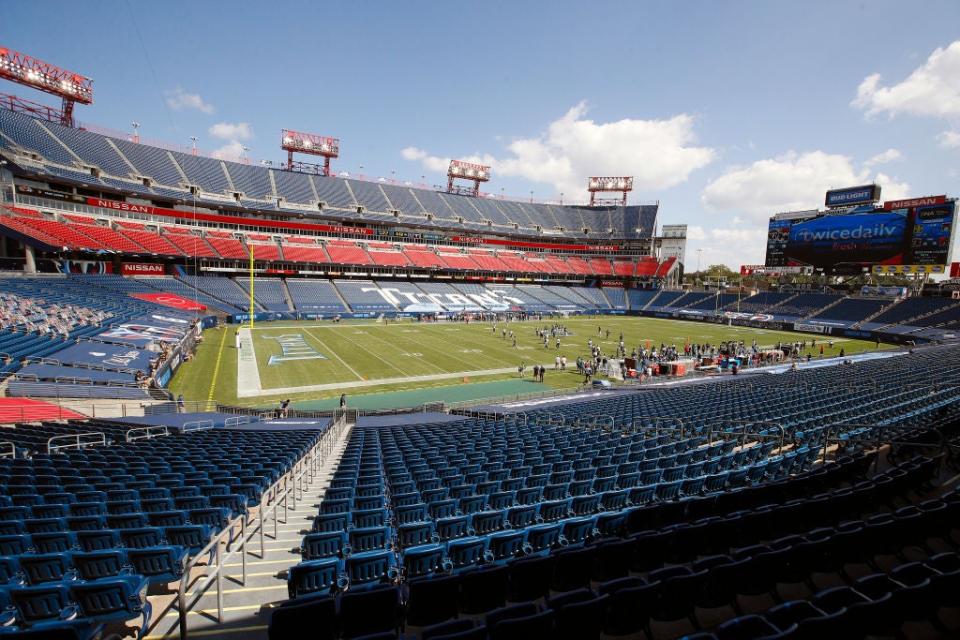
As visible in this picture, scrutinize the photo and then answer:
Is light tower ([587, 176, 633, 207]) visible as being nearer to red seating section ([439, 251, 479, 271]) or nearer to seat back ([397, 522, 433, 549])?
red seating section ([439, 251, 479, 271])

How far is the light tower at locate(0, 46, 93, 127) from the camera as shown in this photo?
51.8 meters

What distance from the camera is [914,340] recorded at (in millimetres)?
50375

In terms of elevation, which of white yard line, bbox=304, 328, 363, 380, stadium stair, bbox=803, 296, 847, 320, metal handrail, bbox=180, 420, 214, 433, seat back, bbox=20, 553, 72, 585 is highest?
stadium stair, bbox=803, 296, 847, 320

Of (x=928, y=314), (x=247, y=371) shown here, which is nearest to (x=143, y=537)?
(x=247, y=371)

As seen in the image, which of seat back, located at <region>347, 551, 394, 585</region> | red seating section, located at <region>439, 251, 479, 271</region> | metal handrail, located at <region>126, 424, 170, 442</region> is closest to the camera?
seat back, located at <region>347, 551, 394, 585</region>

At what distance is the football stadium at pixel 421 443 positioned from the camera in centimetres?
463

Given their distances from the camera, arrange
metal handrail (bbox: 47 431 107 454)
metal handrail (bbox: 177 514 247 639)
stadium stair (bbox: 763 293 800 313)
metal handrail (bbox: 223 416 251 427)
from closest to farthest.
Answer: metal handrail (bbox: 177 514 247 639) → metal handrail (bbox: 47 431 107 454) → metal handrail (bbox: 223 416 251 427) → stadium stair (bbox: 763 293 800 313)

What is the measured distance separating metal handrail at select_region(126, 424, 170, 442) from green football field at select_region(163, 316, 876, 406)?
26.4 ft

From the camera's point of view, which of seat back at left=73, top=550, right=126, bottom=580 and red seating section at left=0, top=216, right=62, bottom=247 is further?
red seating section at left=0, top=216, right=62, bottom=247

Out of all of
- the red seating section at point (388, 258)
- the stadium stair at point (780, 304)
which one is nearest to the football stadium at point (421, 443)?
the stadium stair at point (780, 304)

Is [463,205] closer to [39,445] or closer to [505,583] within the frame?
[39,445]

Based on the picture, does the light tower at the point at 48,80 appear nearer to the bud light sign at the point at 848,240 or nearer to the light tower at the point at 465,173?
the light tower at the point at 465,173

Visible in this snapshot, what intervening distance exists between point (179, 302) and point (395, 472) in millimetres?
48474

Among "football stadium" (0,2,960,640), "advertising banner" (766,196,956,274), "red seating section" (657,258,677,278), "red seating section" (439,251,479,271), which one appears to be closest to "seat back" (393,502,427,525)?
"football stadium" (0,2,960,640)
